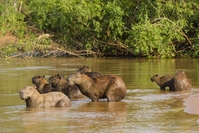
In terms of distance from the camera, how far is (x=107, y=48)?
30.0 meters

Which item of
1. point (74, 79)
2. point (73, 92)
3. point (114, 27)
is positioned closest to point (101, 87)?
point (74, 79)

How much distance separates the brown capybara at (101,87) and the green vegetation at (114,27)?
13.5 m

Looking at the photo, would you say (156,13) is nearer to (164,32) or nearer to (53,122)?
(164,32)

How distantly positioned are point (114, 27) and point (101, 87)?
16315mm

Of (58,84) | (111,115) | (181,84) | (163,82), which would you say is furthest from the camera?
(163,82)

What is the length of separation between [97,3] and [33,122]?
19295mm

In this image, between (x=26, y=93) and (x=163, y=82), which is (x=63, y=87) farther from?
(x=163, y=82)

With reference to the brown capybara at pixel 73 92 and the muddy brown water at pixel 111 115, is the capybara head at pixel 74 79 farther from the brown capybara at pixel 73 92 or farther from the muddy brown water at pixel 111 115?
the brown capybara at pixel 73 92

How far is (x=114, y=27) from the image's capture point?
28.5m

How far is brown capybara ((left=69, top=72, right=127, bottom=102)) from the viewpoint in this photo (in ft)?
40.6

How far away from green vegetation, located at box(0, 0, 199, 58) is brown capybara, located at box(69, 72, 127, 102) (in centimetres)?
→ 1352

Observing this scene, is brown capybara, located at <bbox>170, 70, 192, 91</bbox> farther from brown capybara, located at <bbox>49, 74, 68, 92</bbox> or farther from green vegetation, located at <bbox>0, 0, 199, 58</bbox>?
green vegetation, located at <bbox>0, 0, 199, 58</bbox>

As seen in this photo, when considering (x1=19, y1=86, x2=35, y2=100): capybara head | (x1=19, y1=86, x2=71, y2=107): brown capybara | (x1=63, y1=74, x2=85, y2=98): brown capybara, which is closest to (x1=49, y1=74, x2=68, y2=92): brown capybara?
(x1=63, y1=74, x2=85, y2=98): brown capybara

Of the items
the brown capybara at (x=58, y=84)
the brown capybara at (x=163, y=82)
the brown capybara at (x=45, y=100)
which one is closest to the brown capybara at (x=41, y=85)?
the brown capybara at (x=58, y=84)
